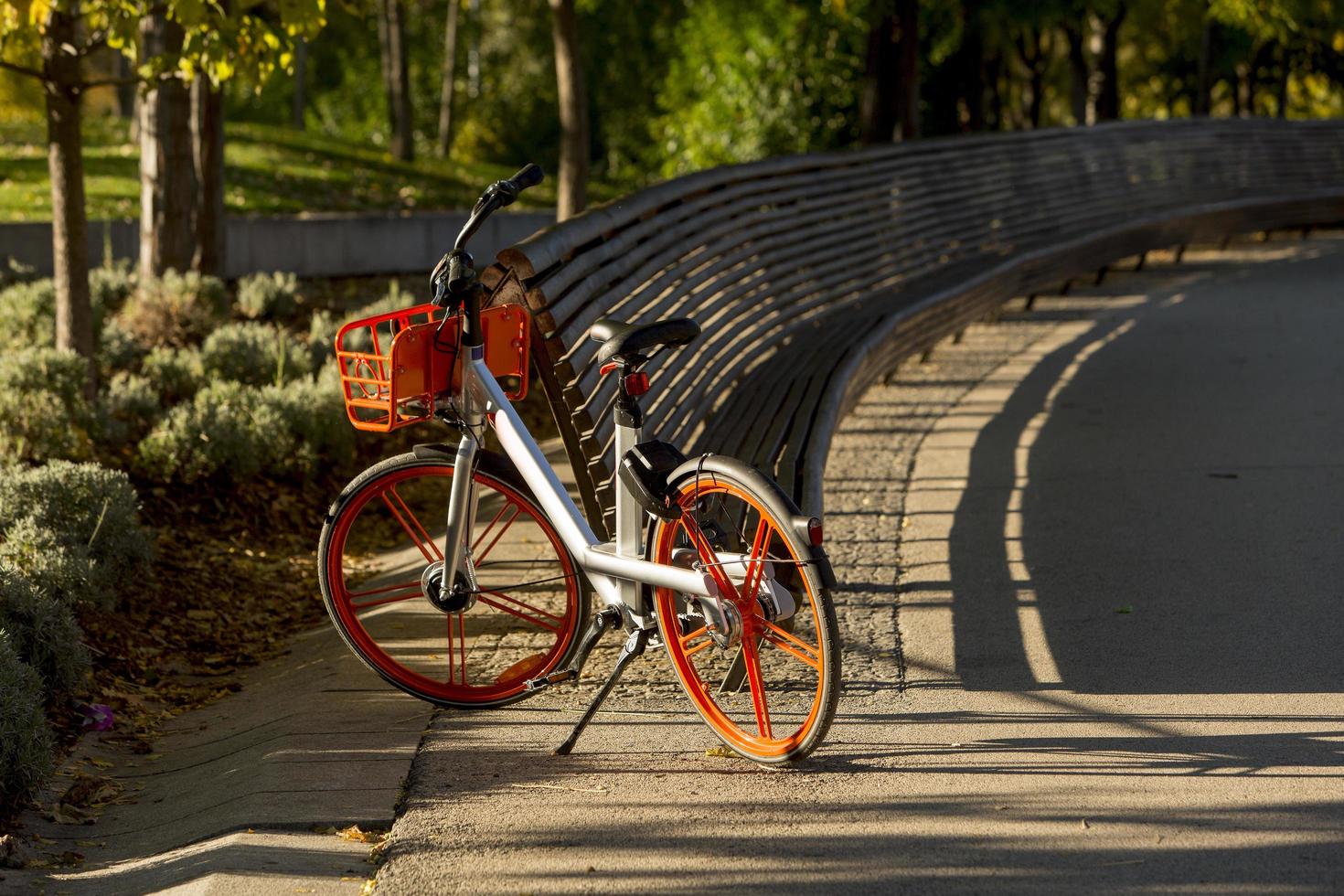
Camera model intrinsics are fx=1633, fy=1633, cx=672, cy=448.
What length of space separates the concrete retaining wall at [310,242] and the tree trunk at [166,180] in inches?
110

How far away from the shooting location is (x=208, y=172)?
1275 cm

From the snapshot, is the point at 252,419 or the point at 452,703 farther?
the point at 252,419

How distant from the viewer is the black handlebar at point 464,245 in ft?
14.2

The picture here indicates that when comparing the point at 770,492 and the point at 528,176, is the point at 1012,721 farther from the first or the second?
→ the point at 528,176

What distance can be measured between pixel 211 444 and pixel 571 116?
8.44 metres

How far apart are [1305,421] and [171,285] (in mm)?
7120

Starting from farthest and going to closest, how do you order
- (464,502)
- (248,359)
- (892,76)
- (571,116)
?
(892,76) → (571,116) → (248,359) → (464,502)

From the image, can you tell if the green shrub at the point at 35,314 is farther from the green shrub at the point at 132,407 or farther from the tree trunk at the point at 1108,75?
the tree trunk at the point at 1108,75

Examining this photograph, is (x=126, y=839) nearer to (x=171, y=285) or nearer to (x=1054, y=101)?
(x=171, y=285)

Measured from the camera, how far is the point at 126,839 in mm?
Answer: 4004

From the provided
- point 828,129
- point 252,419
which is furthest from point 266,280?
point 828,129

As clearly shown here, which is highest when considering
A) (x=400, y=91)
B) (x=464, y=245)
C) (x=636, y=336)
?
(x=400, y=91)

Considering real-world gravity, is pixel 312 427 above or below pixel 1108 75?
below

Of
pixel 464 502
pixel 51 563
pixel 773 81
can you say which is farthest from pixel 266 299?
pixel 773 81
